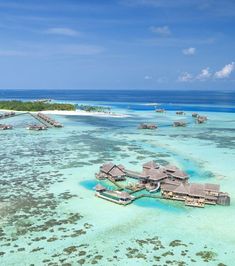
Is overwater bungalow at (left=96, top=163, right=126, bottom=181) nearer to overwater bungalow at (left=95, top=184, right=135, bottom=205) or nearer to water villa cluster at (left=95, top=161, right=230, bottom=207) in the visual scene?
water villa cluster at (left=95, top=161, right=230, bottom=207)

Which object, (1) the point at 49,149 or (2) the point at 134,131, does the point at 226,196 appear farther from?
(2) the point at 134,131

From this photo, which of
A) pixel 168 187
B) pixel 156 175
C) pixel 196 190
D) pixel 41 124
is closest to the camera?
pixel 196 190

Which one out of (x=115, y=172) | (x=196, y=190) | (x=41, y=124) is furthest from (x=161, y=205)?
(x=41, y=124)

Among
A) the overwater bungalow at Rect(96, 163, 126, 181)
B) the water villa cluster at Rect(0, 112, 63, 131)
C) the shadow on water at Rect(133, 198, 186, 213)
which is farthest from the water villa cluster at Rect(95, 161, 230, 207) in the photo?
the water villa cluster at Rect(0, 112, 63, 131)

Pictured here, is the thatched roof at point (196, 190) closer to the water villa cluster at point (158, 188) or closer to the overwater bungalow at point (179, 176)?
the water villa cluster at point (158, 188)

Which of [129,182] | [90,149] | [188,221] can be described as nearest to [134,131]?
[90,149]

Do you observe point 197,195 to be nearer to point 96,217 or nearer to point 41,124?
point 96,217

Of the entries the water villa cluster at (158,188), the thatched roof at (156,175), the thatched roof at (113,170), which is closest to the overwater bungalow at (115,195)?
the water villa cluster at (158,188)
